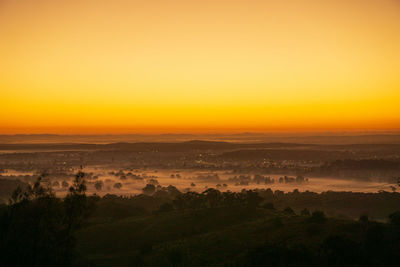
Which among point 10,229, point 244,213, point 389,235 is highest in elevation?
point 10,229

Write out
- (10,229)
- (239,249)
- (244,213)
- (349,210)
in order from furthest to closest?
(349,210), (244,213), (239,249), (10,229)

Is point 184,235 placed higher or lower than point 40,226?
lower

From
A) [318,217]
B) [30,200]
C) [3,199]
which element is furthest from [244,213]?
[3,199]

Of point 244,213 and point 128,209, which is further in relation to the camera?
point 128,209

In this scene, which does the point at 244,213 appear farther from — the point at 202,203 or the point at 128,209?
the point at 128,209

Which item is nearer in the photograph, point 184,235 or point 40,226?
point 40,226

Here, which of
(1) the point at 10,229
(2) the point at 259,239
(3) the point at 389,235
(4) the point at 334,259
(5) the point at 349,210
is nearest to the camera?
(1) the point at 10,229

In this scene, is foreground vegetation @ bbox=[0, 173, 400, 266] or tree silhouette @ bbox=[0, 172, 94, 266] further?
foreground vegetation @ bbox=[0, 173, 400, 266]

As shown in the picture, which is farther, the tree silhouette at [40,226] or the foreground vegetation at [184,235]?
the foreground vegetation at [184,235]

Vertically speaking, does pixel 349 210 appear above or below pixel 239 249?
below

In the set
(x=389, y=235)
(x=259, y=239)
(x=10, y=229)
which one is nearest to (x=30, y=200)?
(x=10, y=229)
